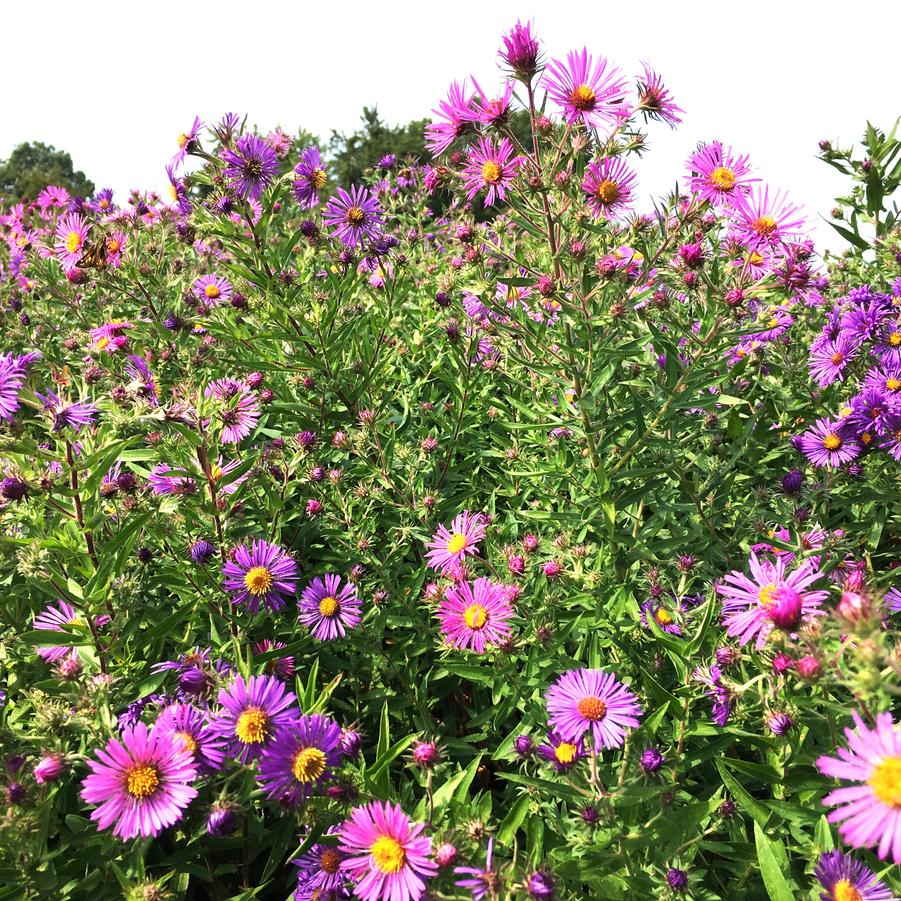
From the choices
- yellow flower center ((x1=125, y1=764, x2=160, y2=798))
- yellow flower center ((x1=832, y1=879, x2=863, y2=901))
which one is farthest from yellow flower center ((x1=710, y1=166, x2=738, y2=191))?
yellow flower center ((x1=125, y1=764, x2=160, y2=798))

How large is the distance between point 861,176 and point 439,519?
3.26 meters

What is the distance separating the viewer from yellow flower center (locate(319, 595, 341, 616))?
257cm

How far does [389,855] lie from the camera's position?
157cm

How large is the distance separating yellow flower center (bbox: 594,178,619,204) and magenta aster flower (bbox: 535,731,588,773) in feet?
6.34

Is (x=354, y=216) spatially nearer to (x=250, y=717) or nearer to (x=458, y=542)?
(x=458, y=542)

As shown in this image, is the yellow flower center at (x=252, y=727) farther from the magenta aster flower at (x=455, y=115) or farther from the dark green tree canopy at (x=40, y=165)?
the dark green tree canopy at (x=40, y=165)

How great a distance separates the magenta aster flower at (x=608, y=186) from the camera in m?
2.55

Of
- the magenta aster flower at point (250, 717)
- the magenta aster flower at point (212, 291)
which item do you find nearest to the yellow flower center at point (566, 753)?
the magenta aster flower at point (250, 717)

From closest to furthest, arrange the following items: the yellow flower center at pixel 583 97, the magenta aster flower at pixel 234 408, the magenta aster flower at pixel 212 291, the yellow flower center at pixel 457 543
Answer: the yellow flower center at pixel 583 97 < the yellow flower center at pixel 457 543 < the magenta aster flower at pixel 234 408 < the magenta aster flower at pixel 212 291

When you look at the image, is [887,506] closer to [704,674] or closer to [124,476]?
[704,674]

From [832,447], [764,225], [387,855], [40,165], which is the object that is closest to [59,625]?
[387,855]

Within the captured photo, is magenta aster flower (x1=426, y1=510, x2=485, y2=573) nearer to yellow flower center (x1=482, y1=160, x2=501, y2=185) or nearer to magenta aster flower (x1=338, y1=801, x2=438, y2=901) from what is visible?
magenta aster flower (x1=338, y1=801, x2=438, y2=901)

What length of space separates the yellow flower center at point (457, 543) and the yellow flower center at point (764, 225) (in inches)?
66.7

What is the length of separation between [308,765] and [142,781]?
16.4 inches
